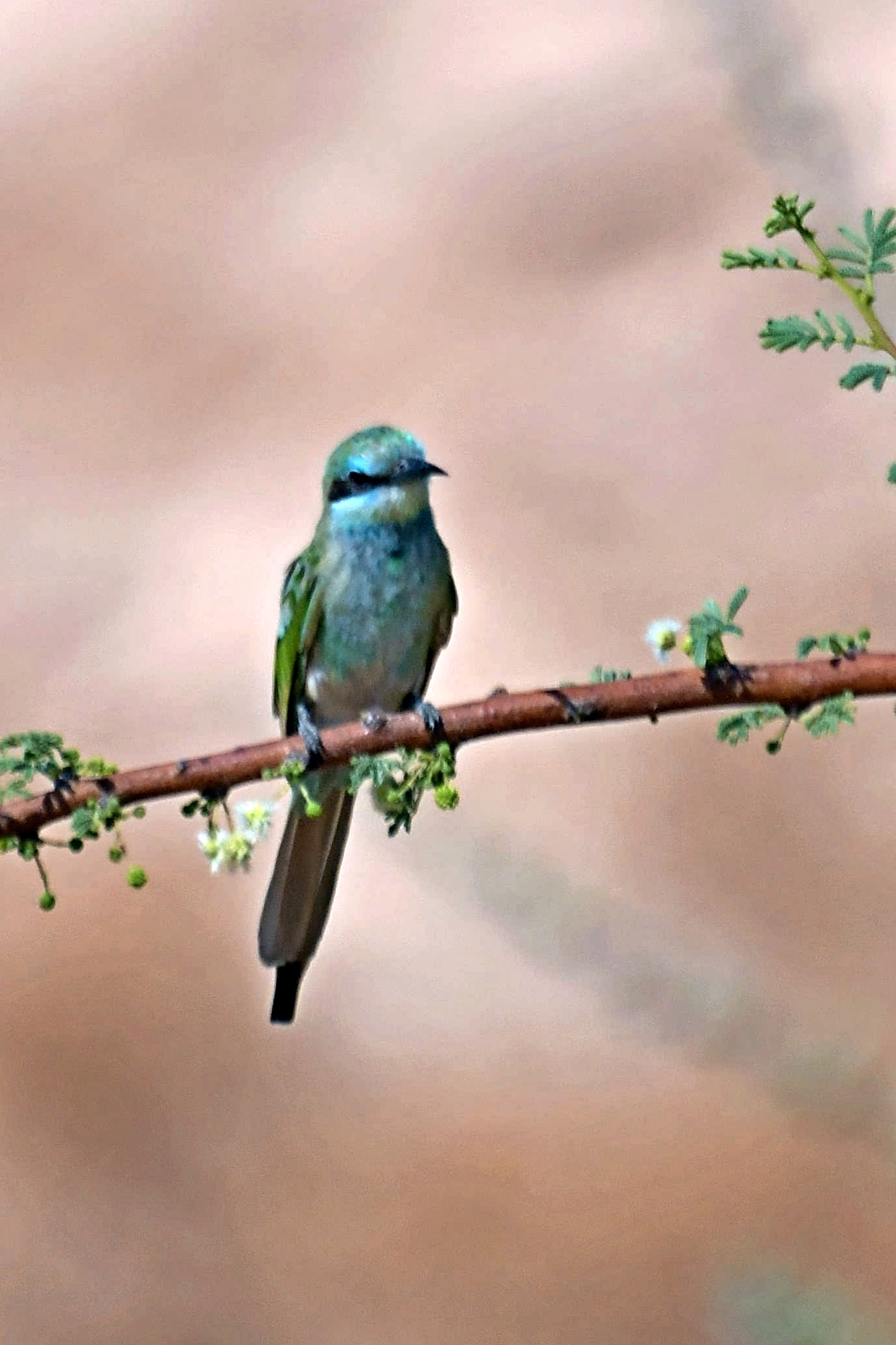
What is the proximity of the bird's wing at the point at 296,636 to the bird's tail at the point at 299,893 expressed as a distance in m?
0.16

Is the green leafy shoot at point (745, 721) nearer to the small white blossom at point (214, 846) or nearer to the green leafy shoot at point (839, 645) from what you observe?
the green leafy shoot at point (839, 645)

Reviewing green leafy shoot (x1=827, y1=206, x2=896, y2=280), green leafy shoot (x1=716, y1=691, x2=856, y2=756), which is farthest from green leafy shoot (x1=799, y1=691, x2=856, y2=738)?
green leafy shoot (x1=827, y1=206, x2=896, y2=280)

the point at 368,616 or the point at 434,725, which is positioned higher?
the point at 368,616

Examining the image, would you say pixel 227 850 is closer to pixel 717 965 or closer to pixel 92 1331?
pixel 717 965

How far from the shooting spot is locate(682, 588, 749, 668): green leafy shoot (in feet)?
2.84

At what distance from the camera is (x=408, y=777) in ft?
3.35

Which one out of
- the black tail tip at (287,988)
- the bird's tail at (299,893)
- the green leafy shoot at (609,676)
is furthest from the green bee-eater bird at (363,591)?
the green leafy shoot at (609,676)

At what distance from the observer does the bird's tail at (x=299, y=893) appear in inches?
61.2

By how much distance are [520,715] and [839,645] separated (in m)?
0.19

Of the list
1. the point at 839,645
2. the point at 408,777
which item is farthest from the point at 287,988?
the point at 839,645

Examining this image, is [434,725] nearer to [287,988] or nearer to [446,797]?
[446,797]

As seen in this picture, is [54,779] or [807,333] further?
[54,779]

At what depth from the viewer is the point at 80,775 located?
39.9 inches

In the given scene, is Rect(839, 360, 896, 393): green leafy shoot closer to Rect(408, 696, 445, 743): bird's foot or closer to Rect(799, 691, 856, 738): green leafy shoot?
Rect(799, 691, 856, 738): green leafy shoot
